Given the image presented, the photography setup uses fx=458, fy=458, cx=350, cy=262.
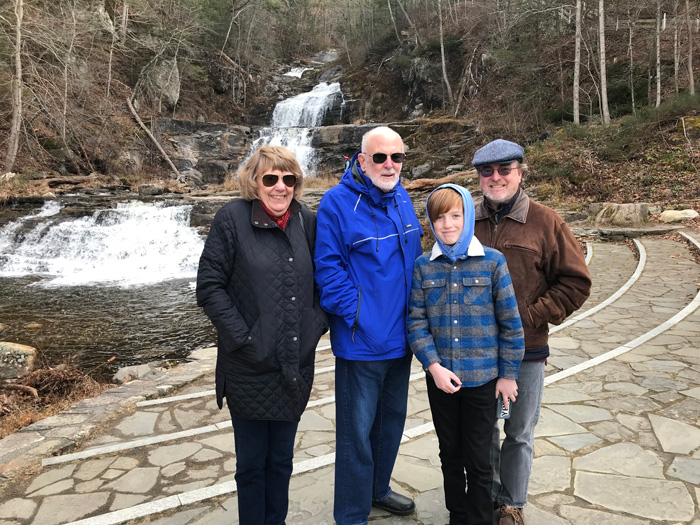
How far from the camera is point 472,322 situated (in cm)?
213

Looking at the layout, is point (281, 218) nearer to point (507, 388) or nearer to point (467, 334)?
point (467, 334)

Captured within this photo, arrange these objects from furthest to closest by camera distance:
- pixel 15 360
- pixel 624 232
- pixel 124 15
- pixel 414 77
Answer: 1. pixel 414 77
2. pixel 124 15
3. pixel 624 232
4. pixel 15 360

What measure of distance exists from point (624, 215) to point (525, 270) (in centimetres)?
1238

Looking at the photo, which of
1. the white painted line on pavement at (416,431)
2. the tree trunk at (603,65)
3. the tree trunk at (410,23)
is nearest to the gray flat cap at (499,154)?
the white painted line on pavement at (416,431)

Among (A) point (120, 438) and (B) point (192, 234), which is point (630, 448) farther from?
(B) point (192, 234)

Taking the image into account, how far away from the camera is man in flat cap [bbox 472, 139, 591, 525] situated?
216 centimetres

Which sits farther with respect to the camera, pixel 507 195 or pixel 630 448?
pixel 630 448

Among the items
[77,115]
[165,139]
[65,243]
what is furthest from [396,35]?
[65,243]

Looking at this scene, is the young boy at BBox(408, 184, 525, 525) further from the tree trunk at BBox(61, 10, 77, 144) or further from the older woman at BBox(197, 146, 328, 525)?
the tree trunk at BBox(61, 10, 77, 144)

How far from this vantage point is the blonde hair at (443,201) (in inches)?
85.2

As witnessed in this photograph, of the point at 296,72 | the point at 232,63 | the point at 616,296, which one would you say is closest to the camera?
the point at 616,296

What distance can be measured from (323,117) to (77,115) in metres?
14.0

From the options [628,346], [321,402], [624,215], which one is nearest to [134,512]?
[321,402]

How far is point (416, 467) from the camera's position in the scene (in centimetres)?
310
